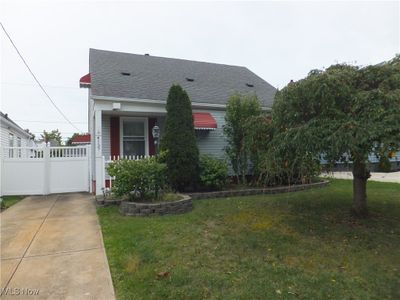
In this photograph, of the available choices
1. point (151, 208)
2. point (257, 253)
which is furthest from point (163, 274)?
point (151, 208)

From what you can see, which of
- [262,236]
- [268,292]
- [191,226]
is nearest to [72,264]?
[191,226]

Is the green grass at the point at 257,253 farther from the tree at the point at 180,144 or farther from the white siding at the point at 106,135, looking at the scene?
the white siding at the point at 106,135

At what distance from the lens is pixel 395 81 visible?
15.9 ft

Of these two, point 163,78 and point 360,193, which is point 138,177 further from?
point 163,78

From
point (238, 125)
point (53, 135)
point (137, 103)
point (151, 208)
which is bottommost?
point (151, 208)

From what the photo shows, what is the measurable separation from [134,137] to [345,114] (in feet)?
23.9

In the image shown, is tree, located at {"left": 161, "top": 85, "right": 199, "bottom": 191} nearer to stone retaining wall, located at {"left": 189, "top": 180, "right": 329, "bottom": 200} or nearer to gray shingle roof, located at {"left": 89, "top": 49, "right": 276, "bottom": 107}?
stone retaining wall, located at {"left": 189, "top": 180, "right": 329, "bottom": 200}

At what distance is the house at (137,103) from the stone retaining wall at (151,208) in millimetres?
2310

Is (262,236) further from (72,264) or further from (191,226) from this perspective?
(72,264)

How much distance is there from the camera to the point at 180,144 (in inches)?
320

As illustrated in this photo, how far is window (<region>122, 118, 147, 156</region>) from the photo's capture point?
1000cm

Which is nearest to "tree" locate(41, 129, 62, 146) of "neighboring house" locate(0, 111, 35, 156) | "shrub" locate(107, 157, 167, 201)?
"neighboring house" locate(0, 111, 35, 156)

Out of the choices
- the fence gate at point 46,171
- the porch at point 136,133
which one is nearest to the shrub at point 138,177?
the porch at point 136,133

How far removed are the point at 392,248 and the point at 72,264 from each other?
183 inches
